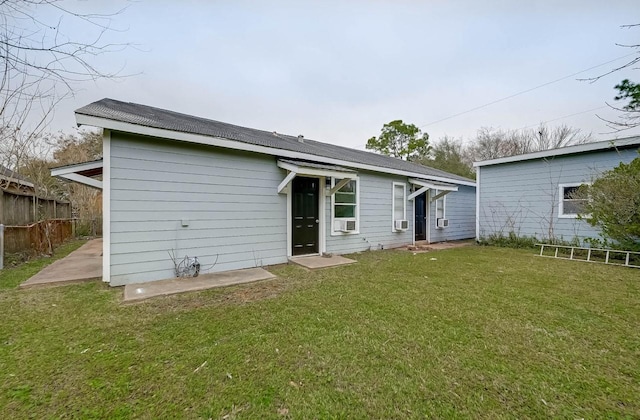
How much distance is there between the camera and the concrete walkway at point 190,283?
379cm

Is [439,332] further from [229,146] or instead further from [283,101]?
[283,101]

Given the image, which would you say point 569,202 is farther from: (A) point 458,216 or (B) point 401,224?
(B) point 401,224

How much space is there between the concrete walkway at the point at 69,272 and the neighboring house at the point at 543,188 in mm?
11105

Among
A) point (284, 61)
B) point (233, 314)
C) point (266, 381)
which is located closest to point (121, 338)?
point (233, 314)

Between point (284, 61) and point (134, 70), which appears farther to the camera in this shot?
point (284, 61)

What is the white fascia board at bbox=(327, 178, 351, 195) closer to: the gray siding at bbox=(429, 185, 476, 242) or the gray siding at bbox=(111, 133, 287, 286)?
the gray siding at bbox=(111, 133, 287, 286)

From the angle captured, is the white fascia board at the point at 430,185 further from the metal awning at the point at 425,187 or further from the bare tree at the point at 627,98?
the bare tree at the point at 627,98

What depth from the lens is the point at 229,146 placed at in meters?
5.02

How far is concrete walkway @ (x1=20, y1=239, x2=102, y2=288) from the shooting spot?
4274 mm

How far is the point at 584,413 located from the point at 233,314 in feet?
10.2

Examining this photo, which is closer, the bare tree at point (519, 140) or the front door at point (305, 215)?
the front door at point (305, 215)

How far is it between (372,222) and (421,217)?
9.29 ft

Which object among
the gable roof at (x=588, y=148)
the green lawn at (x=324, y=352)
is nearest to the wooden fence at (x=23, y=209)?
the green lawn at (x=324, y=352)

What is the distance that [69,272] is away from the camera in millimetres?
4887
